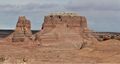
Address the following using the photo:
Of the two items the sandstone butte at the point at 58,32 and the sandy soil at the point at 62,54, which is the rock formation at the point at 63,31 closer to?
the sandstone butte at the point at 58,32

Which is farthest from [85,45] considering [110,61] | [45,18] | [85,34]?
[110,61]

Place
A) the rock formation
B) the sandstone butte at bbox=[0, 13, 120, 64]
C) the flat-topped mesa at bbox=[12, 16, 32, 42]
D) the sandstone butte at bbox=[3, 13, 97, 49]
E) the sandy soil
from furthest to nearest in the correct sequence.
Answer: the rock formation < the sandstone butte at bbox=[3, 13, 97, 49] < the flat-topped mesa at bbox=[12, 16, 32, 42] < the sandstone butte at bbox=[0, 13, 120, 64] < the sandy soil

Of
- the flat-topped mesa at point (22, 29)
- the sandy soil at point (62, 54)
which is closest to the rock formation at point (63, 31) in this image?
the sandy soil at point (62, 54)

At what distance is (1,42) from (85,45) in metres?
17.0

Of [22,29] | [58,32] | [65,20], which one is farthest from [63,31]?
[22,29]

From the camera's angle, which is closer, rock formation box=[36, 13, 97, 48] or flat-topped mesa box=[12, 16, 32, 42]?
flat-topped mesa box=[12, 16, 32, 42]

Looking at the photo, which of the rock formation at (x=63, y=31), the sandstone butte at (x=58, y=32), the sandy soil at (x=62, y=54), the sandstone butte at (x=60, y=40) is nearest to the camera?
the sandy soil at (x=62, y=54)

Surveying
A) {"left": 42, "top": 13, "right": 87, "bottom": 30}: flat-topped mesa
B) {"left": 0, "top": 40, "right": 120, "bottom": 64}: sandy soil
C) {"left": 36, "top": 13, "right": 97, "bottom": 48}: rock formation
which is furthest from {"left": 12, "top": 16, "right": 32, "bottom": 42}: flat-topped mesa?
{"left": 42, "top": 13, "right": 87, "bottom": 30}: flat-topped mesa

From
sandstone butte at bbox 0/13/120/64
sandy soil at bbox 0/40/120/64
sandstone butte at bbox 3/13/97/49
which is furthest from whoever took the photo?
sandstone butte at bbox 3/13/97/49

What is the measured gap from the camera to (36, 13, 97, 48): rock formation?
98.8 m

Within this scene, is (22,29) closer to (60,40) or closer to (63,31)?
(60,40)

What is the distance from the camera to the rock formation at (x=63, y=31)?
98.8m

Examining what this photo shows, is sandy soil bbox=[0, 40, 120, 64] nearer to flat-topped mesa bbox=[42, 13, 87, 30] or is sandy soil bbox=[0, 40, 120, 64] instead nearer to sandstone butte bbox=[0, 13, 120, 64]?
sandstone butte bbox=[0, 13, 120, 64]

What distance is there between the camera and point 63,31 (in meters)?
99.4
